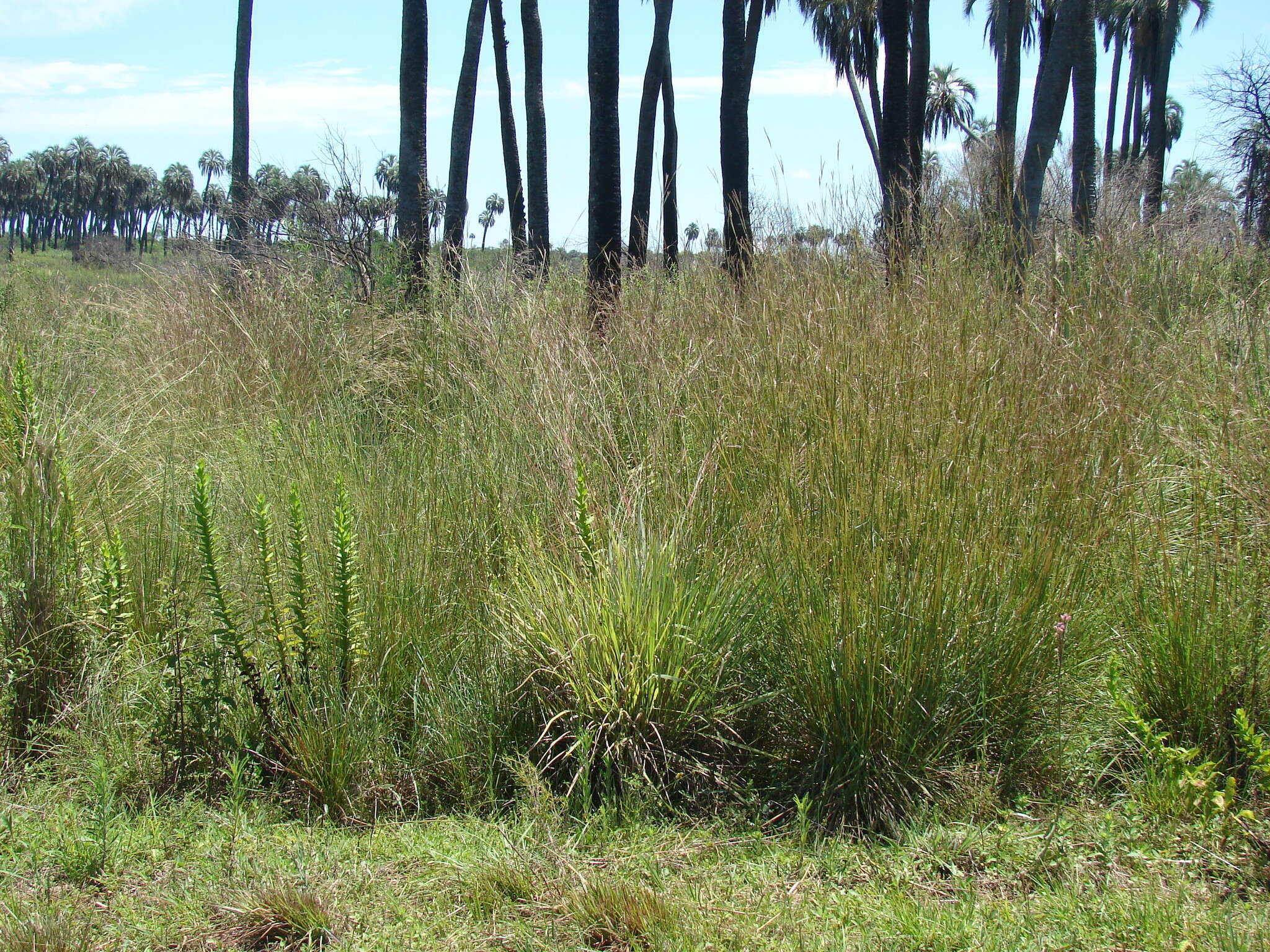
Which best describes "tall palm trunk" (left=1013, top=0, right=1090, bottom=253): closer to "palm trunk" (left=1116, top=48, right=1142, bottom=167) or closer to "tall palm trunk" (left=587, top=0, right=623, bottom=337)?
"tall palm trunk" (left=587, top=0, right=623, bottom=337)

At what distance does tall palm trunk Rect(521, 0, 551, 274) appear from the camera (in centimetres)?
1484

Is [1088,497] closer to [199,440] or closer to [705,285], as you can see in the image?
[705,285]

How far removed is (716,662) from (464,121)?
45.4 ft

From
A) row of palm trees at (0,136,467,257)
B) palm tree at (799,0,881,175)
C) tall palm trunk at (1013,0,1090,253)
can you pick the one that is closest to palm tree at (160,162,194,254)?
row of palm trees at (0,136,467,257)

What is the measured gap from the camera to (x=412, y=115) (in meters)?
10.8

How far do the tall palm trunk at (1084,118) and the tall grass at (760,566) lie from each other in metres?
5.67

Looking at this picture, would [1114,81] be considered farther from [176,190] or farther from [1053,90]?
[176,190]

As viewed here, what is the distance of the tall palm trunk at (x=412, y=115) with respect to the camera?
10.5 m

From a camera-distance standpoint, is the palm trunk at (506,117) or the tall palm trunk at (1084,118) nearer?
the tall palm trunk at (1084,118)

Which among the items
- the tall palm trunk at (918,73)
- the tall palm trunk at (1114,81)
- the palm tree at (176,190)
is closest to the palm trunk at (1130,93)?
the tall palm trunk at (1114,81)

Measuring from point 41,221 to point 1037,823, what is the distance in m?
114

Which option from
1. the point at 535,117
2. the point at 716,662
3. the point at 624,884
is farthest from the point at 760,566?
the point at 535,117

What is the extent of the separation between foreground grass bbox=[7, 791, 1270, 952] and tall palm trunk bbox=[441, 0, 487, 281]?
1236 centimetres

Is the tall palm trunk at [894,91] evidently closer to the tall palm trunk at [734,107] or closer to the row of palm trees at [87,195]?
the tall palm trunk at [734,107]
